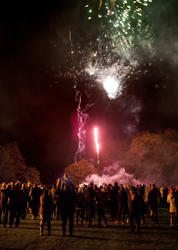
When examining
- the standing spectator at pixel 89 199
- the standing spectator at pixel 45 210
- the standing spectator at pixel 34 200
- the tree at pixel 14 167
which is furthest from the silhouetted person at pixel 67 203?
the tree at pixel 14 167

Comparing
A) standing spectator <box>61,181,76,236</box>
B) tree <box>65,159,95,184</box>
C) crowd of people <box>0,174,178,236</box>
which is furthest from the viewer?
tree <box>65,159,95,184</box>

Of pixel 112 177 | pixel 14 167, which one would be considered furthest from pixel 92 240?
pixel 14 167

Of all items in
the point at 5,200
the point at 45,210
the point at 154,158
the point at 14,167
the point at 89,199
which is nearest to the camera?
the point at 45,210

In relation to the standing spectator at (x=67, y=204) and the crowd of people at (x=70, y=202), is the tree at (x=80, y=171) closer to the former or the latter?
the crowd of people at (x=70, y=202)

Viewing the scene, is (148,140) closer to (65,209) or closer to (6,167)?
(6,167)

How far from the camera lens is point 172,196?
12.7 metres

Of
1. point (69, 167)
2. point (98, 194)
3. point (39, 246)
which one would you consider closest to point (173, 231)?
point (98, 194)

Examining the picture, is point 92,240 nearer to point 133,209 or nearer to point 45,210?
point 45,210

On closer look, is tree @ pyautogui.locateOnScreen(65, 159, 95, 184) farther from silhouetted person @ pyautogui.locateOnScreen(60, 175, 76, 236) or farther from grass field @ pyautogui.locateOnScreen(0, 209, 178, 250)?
silhouetted person @ pyautogui.locateOnScreen(60, 175, 76, 236)

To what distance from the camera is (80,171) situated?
57312mm

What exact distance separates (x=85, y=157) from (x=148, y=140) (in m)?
16.8

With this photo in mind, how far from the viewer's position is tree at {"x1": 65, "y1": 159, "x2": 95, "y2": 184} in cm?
5667

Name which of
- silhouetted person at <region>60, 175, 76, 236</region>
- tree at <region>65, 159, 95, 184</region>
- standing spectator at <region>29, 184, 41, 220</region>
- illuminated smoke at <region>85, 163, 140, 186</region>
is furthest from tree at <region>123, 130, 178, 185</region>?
silhouetted person at <region>60, 175, 76, 236</region>

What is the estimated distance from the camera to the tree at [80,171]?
186 ft
